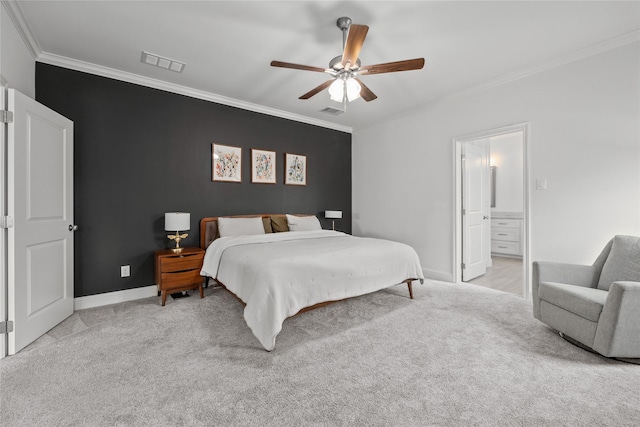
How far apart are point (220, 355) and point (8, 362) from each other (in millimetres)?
1513

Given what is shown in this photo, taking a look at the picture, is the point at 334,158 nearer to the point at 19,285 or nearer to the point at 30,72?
the point at 30,72

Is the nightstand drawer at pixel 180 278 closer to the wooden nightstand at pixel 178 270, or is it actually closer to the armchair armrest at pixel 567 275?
the wooden nightstand at pixel 178 270

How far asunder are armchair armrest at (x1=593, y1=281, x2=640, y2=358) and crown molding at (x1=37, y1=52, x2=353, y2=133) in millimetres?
4496

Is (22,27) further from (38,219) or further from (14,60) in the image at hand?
(38,219)

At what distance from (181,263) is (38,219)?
4.27 feet

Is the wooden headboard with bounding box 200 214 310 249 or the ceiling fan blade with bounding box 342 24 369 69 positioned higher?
the ceiling fan blade with bounding box 342 24 369 69

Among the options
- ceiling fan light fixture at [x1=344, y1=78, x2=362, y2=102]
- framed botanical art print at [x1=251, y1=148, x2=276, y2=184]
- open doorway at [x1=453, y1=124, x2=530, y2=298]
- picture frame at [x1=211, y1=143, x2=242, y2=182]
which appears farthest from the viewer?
framed botanical art print at [x1=251, y1=148, x2=276, y2=184]

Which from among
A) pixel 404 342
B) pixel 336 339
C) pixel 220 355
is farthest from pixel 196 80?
pixel 404 342

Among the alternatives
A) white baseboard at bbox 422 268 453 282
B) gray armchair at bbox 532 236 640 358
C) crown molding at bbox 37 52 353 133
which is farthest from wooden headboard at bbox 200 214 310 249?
gray armchair at bbox 532 236 640 358

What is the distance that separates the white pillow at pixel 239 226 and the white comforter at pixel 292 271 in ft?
1.38

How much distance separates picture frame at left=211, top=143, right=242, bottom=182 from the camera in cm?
405

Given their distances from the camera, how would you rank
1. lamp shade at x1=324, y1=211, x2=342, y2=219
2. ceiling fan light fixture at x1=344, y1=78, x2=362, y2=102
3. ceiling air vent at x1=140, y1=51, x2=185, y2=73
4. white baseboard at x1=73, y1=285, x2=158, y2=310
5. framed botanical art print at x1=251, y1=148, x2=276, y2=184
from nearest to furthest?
ceiling fan light fixture at x1=344, y1=78, x2=362, y2=102, ceiling air vent at x1=140, y1=51, x2=185, y2=73, white baseboard at x1=73, y1=285, x2=158, y2=310, framed botanical art print at x1=251, y1=148, x2=276, y2=184, lamp shade at x1=324, y1=211, x2=342, y2=219

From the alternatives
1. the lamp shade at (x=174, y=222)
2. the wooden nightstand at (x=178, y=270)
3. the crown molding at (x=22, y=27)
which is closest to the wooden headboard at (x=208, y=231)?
the wooden nightstand at (x=178, y=270)

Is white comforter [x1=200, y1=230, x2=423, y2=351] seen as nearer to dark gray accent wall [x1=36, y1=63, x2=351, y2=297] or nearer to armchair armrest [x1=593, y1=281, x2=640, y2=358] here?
dark gray accent wall [x1=36, y1=63, x2=351, y2=297]
